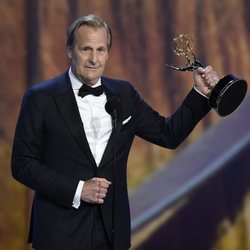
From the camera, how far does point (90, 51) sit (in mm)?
1854

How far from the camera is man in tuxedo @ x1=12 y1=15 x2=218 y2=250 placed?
1.77m

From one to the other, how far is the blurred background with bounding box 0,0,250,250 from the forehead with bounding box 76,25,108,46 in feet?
3.92

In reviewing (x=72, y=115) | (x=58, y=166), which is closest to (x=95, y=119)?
(x=72, y=115)

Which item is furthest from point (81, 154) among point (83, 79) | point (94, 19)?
point (94, 19)

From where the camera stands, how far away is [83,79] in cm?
190

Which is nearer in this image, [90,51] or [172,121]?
[90,51]

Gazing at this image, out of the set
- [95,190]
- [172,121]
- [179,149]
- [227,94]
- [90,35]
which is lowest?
[179,149]

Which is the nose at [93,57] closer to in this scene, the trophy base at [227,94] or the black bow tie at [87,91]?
the black bow tie at [87,91]

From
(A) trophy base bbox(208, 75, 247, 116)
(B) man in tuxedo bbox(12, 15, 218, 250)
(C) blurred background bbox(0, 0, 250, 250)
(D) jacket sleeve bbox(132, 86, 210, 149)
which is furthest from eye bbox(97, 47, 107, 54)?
(C) blurred background bbox(0, 0, 250, 250)

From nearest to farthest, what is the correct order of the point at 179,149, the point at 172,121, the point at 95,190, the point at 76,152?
the point at 95,190
the point at 76,152
the point at 172,121
the point at 179,149

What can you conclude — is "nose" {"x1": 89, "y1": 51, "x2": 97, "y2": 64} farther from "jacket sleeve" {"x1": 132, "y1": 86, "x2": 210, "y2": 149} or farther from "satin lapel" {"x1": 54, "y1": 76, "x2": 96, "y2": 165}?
"jacket sleeve" {"x1": 132, "y1": 86, "x2": 210, "y2": 149}

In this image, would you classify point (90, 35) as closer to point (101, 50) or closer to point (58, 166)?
point (101, 50)

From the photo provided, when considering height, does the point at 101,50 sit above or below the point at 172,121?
above

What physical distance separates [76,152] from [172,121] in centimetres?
39
